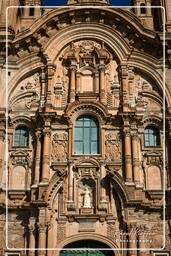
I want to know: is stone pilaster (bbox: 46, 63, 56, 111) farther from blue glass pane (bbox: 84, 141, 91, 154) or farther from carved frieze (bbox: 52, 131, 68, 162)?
blue glass pane (bbox: 84, 141, 91, 154)

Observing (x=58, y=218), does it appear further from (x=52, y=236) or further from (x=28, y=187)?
(x=28, y=187)

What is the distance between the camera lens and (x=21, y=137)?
20031 mm

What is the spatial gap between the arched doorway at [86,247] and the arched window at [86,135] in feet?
12.9

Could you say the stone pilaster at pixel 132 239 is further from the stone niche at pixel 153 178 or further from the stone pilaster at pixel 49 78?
the stone pilaster at pixel 49 78

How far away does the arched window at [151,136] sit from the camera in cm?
1977

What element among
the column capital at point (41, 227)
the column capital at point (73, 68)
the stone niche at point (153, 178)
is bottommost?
the column capital at point (41, 227)

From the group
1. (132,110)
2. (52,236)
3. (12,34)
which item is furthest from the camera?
(12,34)

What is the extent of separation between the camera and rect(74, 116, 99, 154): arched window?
19.4 m

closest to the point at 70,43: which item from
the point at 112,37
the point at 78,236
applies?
the point at 112,37

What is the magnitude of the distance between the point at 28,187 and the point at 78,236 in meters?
3.03

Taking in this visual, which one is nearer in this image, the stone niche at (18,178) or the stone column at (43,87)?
the stone niche at (18,178)

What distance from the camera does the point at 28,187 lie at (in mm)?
18688

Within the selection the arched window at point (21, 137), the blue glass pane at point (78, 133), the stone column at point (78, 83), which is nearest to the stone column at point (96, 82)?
the stone column at point (78, 83)

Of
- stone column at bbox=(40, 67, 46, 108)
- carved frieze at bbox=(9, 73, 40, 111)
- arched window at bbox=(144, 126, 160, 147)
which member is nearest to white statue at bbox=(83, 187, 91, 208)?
arched window at bbox=(144, 126, 160, 147)
